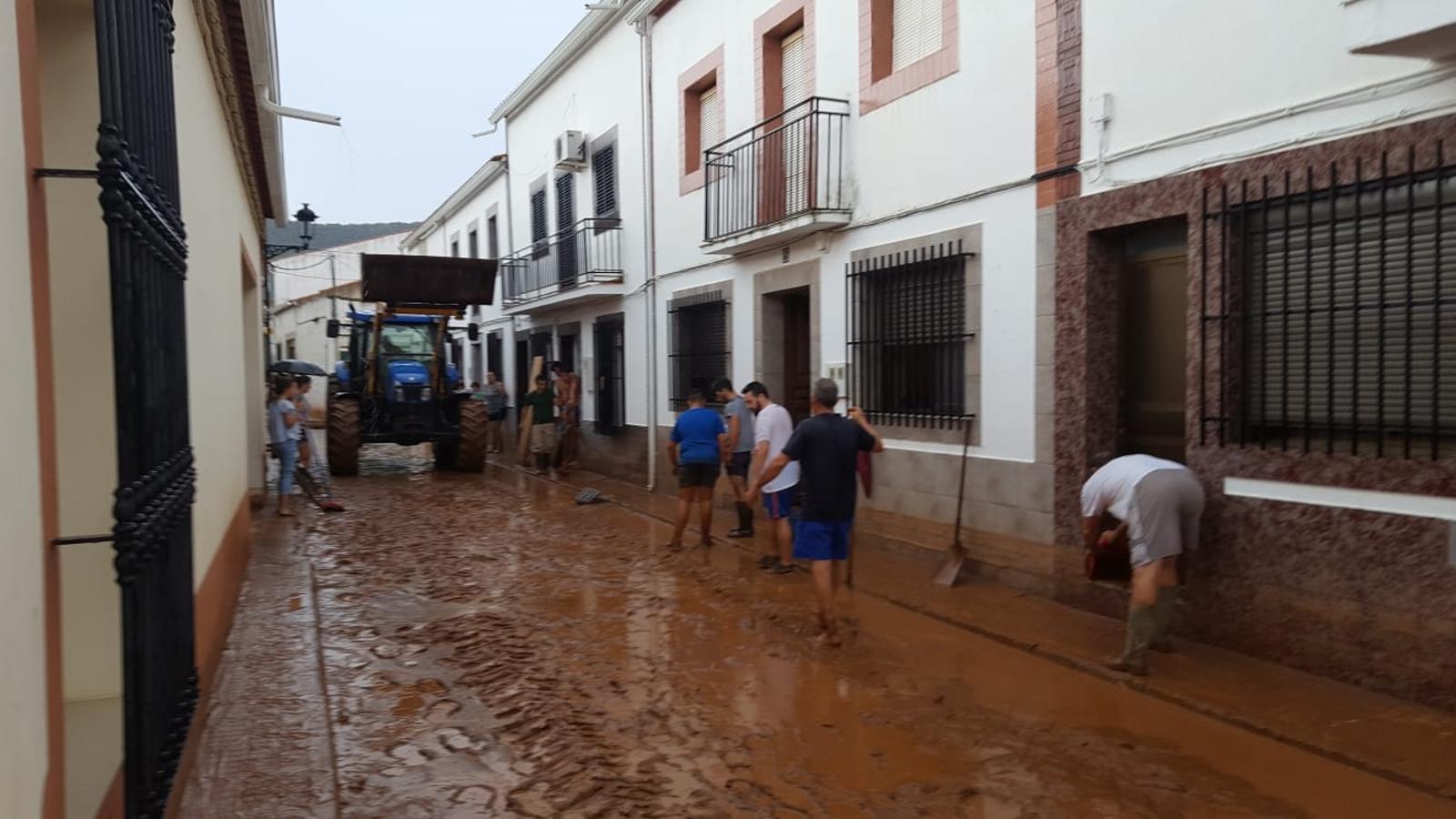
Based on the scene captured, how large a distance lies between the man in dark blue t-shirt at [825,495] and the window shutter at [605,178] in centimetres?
950

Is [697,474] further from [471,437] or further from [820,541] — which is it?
[471,437]

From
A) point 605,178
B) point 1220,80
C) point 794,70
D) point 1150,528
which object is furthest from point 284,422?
point 1220,80

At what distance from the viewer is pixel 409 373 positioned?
15977mm

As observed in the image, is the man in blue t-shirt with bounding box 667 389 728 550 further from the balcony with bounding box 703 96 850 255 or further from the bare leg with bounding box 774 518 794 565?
the balcony with bounding box 703 96 850 255

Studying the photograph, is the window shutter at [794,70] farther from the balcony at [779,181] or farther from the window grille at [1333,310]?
the window grille at [1333,310]

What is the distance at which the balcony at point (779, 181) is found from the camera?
923 centimetres

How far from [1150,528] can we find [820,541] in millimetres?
1837

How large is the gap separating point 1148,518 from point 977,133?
11.7ft

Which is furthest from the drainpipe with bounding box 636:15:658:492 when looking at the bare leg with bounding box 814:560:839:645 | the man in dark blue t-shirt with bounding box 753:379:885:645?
the bare leg with bounding box 814:560:839:645

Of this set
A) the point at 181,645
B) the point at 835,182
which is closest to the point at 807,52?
the point at 835,182

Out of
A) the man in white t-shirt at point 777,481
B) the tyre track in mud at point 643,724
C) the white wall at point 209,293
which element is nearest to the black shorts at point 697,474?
the man in white t-shirt at point 777,481

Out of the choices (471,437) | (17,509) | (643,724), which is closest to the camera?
(17,509)

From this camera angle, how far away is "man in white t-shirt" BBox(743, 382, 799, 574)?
25.7 feet

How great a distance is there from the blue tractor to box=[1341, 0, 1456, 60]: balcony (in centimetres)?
1289
